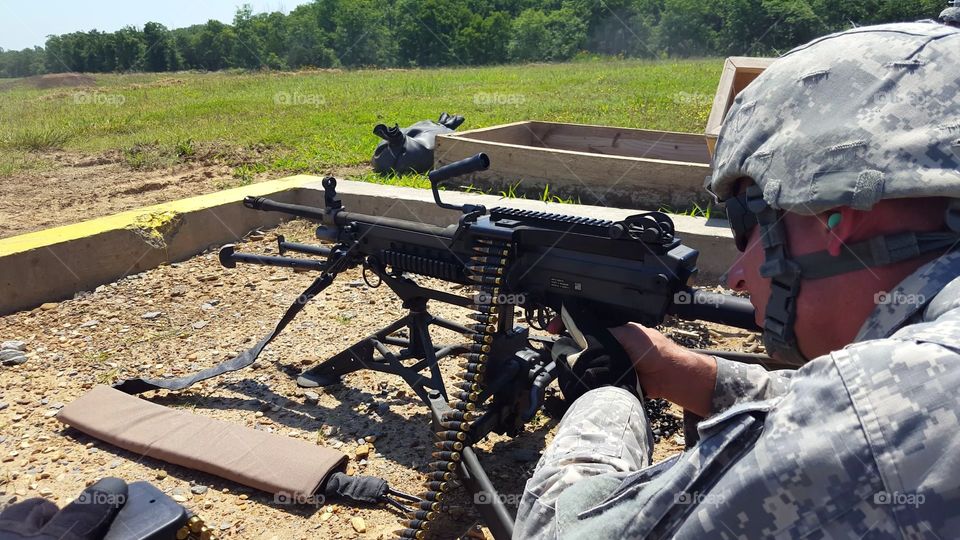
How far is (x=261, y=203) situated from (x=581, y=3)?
50.0 metres

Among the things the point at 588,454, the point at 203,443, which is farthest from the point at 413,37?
the point at 588,454

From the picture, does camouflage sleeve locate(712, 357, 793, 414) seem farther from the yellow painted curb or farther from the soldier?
the yellow painted curb

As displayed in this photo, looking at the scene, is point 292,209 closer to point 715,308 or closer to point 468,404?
point 468,404

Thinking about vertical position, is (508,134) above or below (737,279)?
below

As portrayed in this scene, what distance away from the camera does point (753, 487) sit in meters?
1.21

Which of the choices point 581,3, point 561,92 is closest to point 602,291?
point 561,92

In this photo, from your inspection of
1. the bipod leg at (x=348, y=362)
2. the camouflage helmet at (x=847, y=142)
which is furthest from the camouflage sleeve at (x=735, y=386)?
the bipod leg at (x=348, y=362)

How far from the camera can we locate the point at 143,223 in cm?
604

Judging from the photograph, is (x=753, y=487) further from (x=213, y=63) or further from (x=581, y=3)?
(x=581, y=3)

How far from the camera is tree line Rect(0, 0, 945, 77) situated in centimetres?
3916

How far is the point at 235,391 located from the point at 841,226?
384 cm

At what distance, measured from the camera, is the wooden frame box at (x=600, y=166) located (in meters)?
6.75

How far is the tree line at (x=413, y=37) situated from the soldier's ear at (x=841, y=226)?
126 ft

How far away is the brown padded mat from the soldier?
1917 millimetres
